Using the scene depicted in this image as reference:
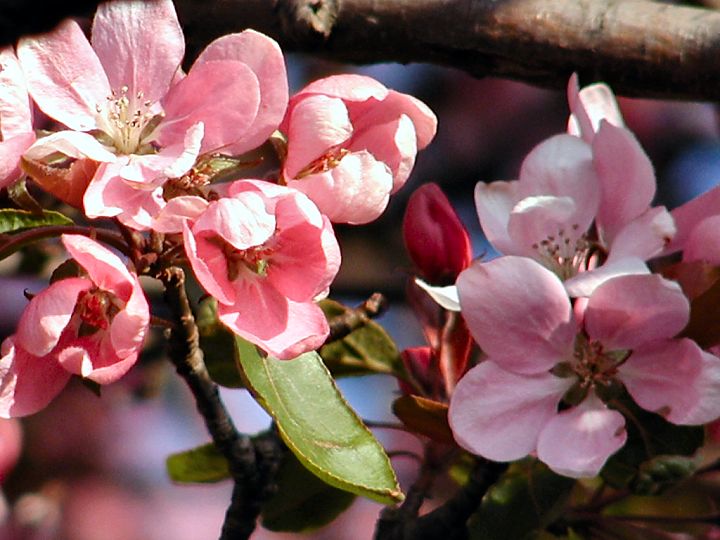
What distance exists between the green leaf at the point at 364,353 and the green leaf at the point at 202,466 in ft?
0.61

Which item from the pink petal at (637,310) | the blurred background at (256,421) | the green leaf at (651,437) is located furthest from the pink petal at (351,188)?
the blurred background at (256,421)

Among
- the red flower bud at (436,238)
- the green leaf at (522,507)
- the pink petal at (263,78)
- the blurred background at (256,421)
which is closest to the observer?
the pink petal at (263,78)

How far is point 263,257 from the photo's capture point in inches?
43.3

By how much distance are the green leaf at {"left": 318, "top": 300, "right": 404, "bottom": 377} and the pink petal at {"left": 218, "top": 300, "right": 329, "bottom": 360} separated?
1.24 ft

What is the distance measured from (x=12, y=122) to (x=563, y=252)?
0.50 metres

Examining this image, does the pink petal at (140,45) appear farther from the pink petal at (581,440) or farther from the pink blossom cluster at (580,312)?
the pink petal at (581,440)

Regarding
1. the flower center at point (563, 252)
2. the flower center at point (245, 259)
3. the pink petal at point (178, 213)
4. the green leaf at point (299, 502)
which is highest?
the pink petal at point (178, 213)

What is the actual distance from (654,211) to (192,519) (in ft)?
7.77

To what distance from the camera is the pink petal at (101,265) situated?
103cm

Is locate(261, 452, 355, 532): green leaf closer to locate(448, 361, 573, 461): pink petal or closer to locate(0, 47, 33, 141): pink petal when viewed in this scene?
locate(448, 361, 573, 461): pink petal

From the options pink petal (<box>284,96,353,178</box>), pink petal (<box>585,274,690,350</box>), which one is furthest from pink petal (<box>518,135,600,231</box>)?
pink petal (<box>284,96,353,178</box>)

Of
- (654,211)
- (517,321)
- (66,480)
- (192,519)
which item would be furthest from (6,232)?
(192,519)

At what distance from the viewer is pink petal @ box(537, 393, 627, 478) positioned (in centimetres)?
114

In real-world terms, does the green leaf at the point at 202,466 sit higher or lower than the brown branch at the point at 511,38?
lower
